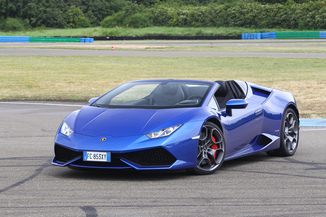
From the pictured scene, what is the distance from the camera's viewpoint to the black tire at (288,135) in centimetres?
826

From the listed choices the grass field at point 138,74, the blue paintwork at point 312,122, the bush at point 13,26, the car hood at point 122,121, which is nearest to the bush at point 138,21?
the bush at point 13,26

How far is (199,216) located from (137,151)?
155cm

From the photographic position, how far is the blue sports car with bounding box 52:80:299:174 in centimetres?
632

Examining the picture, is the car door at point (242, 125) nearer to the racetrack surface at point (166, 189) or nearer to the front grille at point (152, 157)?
the racetrack surface at point (166, 189)

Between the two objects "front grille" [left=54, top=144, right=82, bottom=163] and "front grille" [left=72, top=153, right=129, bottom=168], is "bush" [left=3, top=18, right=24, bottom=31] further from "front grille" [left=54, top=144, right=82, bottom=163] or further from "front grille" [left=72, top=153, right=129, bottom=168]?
"front grille" [left=72, top=153, right=129, bottom=168]

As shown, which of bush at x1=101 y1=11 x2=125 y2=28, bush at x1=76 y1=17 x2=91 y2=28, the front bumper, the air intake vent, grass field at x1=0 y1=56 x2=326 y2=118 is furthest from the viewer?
bush at x1=76 y1=17 x2=91 y2=28

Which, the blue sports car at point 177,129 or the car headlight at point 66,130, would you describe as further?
the car headlight at point 66,130

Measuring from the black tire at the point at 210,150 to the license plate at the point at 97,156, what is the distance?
3.36 feet

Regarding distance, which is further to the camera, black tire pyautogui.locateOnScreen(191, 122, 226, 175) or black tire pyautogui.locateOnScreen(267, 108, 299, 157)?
black tire pyautogui.locateOnScreen(267, 108, 299, 157)

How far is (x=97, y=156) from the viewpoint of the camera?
6.30 metres

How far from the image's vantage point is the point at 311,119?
1252 centimetres

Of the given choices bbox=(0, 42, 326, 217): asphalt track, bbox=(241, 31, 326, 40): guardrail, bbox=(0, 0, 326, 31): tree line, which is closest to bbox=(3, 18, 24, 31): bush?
bbox=(0, 0, 326, 31): tree line

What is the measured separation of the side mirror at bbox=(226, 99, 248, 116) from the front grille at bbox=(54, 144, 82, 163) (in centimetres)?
202

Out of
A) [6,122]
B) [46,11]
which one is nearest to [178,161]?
[6,122]
